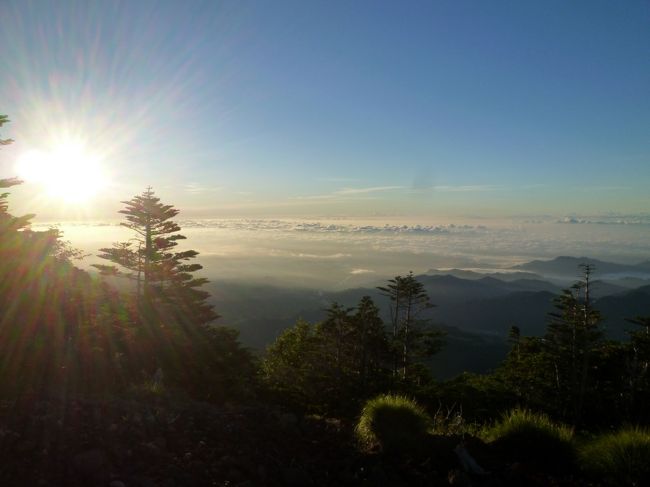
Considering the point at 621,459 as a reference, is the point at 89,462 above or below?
above

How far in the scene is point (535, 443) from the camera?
646 cm

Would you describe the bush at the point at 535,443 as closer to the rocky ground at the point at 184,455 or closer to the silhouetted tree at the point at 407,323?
the rocky ground at the point at 184,455

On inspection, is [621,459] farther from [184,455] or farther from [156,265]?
[156,265]

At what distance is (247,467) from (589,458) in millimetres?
4922

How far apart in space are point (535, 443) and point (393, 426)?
2334 millimetres

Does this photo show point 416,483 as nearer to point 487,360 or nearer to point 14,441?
point 14,441

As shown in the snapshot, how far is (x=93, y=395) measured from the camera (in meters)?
7.55

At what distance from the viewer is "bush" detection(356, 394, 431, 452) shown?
639 centimetres

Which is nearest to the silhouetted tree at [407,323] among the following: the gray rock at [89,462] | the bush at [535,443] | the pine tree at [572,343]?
the pine tree at [572,343]

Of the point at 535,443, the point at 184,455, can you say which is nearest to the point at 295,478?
the point at 184,455

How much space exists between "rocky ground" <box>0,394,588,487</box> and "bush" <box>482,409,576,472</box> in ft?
1.68

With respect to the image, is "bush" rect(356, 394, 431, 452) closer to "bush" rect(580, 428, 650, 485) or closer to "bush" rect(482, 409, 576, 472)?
"bush" rect(482, 409, 576, 472)

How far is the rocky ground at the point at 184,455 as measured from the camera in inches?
176

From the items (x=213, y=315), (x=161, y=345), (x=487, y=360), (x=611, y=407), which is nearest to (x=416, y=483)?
(x=161, y=345)
